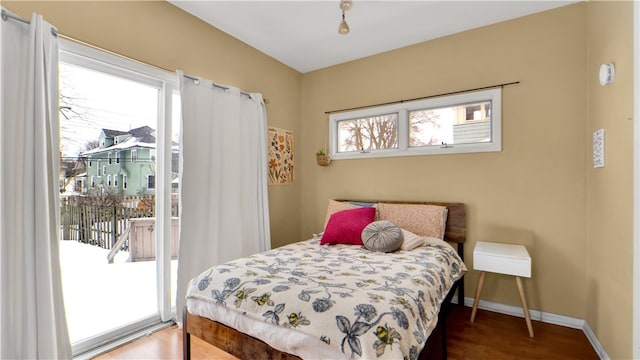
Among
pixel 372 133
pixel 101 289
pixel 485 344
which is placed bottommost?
pixel 485 344

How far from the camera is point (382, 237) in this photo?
2367 millimetres

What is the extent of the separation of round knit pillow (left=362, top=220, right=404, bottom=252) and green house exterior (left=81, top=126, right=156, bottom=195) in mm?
1853

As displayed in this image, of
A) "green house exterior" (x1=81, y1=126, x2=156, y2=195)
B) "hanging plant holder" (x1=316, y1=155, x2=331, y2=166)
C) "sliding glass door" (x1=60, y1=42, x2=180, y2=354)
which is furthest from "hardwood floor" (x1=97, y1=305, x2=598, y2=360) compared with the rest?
"hanging plant holder" (x1=316, y1=155, x2=331, y2=166)

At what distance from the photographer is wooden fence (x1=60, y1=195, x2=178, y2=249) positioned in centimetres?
198

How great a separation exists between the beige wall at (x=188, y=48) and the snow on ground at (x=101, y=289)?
4.56ft

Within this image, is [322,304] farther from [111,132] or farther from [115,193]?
[111,132]

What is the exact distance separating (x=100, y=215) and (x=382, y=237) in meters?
2.16

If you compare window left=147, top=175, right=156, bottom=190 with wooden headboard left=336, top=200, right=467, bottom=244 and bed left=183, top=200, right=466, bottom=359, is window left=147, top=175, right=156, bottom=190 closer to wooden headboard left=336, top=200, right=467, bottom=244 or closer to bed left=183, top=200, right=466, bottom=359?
bed left=183, top=200, right=466, bottom=359

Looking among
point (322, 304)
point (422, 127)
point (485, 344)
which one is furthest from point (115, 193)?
point (485, 344)

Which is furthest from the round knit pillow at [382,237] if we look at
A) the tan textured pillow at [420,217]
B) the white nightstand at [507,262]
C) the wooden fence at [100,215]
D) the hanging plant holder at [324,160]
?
the wooden fence at [100,215]

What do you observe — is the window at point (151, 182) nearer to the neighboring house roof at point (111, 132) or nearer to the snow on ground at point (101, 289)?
the neighboring house roof at point (111, 132)

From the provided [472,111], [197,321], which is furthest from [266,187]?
[472,111]

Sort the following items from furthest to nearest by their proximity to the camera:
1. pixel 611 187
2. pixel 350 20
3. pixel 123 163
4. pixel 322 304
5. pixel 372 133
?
pixel 372 133
pixel 350 20
pixel 123 163
pixel 611 187
pixel 322 304

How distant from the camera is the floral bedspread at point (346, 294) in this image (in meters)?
1.24
